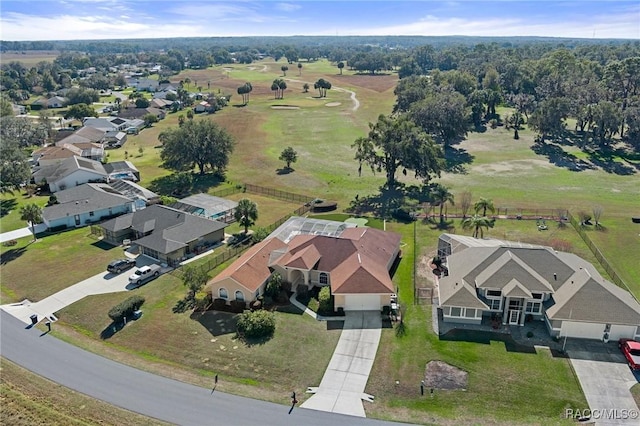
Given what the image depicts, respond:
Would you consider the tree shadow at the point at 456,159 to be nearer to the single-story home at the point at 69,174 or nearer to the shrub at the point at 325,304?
the shrub at the point at 325,304

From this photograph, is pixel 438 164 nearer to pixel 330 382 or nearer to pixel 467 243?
pixel 467 243

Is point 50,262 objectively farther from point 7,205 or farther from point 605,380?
point 605,380

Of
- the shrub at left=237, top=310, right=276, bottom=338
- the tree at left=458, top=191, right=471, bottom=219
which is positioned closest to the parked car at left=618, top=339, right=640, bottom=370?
the shrub at left=237, top=310, right=276, bottom=338

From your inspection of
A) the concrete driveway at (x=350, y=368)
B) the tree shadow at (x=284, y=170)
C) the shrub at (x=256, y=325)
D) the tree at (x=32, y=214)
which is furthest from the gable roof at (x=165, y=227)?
the tree shadow at (x=284, y=170)

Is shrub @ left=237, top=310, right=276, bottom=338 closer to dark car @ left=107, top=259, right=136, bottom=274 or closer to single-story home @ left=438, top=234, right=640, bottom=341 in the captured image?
single-story home @ left=438, top=234, right=640, bottom=341

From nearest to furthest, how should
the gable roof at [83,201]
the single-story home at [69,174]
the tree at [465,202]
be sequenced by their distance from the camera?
the gable roof at [83,201] < the tree at [465,202] < the single-story home at [69,174]

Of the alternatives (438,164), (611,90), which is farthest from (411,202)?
(611,90)
